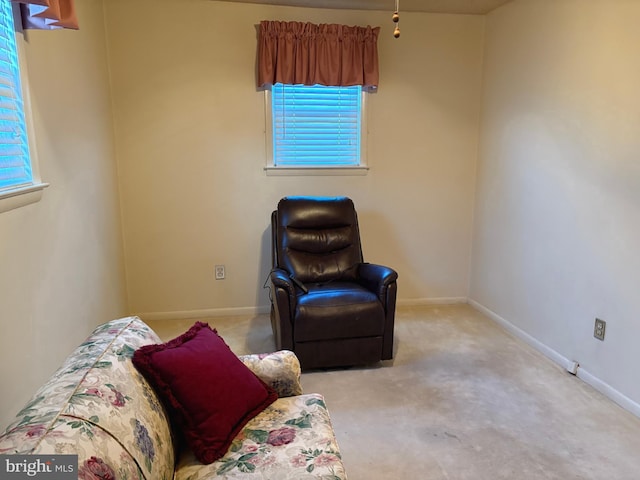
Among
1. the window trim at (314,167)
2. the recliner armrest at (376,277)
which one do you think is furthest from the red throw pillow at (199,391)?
the window trim at (314,167)

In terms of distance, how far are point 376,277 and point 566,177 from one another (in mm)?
1390

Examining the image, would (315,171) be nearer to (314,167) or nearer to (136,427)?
(314,167)

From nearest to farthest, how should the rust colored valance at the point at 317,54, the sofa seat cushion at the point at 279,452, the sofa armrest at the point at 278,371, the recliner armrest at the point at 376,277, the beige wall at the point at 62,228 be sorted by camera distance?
the sofa seat cushion at the point at 279,452
the sofa armrest at the point at 278,371
the beige wall at the point at 62,228
the recliner armrest at the point at 376,277
the rust colored valance at the point at 317,54

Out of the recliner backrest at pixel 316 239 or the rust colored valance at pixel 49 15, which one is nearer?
the rust colored valance at pixel 49 15

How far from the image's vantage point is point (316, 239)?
3.33 meters

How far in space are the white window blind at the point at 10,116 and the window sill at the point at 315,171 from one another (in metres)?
1.95

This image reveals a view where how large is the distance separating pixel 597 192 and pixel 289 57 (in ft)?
7.74

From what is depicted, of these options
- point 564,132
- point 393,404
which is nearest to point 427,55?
point 564,132

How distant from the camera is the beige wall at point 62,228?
186cm

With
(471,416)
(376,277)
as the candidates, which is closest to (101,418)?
(471,416)

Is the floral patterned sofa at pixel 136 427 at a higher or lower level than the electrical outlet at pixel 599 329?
higher

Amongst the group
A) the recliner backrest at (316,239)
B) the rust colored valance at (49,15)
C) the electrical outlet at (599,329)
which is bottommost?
the electrical outlet at (599,329)

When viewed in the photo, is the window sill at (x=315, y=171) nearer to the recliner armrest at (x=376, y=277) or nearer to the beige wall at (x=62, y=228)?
the recliner armrest at (x=376, y=277)

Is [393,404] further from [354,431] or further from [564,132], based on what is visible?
[564,132]
